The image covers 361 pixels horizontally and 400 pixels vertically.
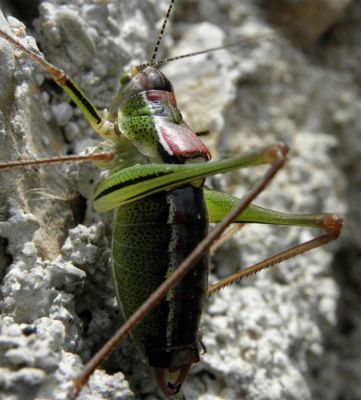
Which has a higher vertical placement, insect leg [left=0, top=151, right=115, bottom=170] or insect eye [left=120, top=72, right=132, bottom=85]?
insect eye [left=120, top=72, right=132, bottom=85]

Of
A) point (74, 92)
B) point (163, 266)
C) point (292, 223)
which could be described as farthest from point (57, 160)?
point (292, 223)

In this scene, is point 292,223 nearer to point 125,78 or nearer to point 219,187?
point 219,187

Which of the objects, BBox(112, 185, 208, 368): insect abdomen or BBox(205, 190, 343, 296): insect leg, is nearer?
BBox(112, 185, 208, 368): insect abdomen

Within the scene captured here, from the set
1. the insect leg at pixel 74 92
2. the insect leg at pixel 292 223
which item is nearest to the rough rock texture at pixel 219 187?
the insect leg at pixel 74 92

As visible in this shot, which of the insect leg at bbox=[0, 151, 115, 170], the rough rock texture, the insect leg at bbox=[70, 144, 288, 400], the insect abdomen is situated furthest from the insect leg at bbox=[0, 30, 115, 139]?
the insect leg at bbox=[70, 144, 288, 400]

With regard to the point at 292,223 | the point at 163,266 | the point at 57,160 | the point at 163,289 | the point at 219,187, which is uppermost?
the point at 219,187

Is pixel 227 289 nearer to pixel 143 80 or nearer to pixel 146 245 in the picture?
pixel 146 245

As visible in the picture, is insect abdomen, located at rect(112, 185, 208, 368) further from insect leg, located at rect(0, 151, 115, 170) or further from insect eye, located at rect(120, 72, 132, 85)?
insect eye, located at rect(120, 72, 132, 85)
